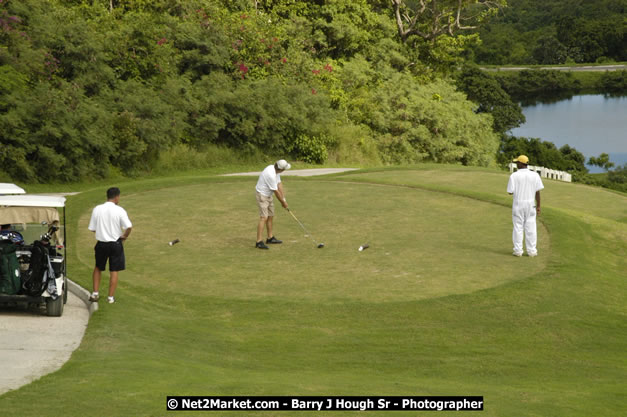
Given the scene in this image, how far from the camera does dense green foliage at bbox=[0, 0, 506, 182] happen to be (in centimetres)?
2975

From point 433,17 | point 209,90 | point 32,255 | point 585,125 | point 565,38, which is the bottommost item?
point 585,125

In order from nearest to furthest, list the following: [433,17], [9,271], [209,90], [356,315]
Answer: [9,271] → [356,315] → [209,90] → [433,17]

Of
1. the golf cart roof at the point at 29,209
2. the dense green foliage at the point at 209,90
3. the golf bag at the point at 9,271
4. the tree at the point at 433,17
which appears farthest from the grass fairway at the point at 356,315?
the tree at the point at 433,17

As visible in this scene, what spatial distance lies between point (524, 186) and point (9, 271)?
9.66m

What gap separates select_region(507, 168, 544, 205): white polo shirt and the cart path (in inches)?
334

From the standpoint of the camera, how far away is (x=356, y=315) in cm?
1187

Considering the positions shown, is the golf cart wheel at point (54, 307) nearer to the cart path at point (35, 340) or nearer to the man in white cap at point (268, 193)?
the cart path at point (35, 340)

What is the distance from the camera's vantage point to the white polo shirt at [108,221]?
1195cm

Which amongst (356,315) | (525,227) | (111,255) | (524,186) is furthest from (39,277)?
(524,186)

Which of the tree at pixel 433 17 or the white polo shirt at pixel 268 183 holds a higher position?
the tree at pixel 433 17

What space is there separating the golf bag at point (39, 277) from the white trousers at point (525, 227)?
8.63 m

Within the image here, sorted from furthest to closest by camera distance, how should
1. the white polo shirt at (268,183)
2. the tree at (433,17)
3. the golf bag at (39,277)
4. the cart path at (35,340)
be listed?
the tree at (433,17) < the white polo shirt at (268,183) < the golf bag at (39,277) < the cart path at (35,340)

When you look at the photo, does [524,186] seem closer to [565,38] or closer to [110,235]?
[110,235]

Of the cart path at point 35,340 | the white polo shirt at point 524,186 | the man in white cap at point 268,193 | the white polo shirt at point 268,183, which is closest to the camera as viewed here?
the cart path at point 35,340
